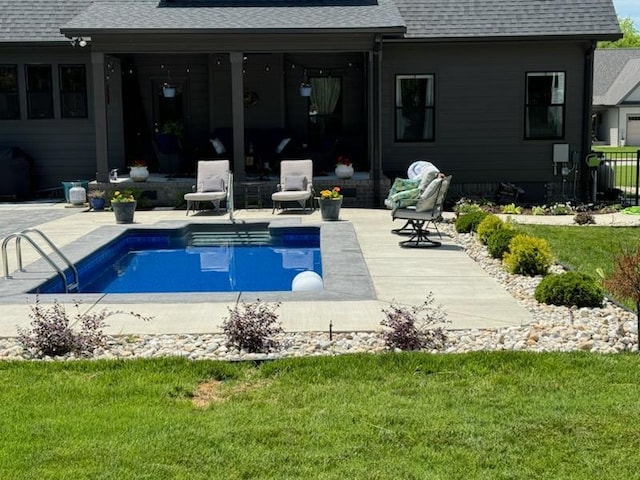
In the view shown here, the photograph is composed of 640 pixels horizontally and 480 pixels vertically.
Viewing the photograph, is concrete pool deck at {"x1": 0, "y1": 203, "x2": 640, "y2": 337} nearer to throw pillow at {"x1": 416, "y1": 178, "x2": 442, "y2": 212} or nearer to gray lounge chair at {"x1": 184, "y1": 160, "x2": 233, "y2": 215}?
throw pillow at {"x1": 416, "y1": 178, "x2": 442, "y2": 212}

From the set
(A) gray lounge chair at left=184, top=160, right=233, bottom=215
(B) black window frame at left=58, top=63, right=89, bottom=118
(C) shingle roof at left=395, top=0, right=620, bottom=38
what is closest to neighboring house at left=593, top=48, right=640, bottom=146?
(C) shingle roof at left=395, top=0, right=620, bottom=38

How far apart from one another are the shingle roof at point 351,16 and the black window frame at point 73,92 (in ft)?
2.51

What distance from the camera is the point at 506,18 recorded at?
1739 cm

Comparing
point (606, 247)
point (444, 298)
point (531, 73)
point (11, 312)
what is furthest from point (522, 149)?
point (11, 312)

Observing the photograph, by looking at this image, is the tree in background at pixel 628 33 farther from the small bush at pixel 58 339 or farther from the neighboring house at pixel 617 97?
the small bush at pixel 58 339

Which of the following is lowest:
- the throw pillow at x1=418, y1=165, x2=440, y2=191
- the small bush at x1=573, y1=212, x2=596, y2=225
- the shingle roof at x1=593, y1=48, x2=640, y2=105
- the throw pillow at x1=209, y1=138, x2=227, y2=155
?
the small bush at x1=573, y1=212, x2=596, y2=225

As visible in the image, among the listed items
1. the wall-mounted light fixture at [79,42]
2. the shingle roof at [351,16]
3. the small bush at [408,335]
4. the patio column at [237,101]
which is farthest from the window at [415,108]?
the small bush at [408,335]

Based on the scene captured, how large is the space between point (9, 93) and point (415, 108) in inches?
351

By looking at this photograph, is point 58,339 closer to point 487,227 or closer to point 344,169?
point 487,227

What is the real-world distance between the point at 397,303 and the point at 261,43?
30.6ft

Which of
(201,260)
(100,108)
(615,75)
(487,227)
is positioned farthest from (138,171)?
(615,75)

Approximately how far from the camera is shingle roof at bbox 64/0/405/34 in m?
15.5

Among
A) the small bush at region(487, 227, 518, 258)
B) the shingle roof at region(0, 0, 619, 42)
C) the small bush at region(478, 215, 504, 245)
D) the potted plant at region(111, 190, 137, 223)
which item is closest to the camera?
the small bush at region(487, 227, 518, 258)

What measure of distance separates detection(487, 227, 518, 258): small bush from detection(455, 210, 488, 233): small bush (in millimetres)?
1859
